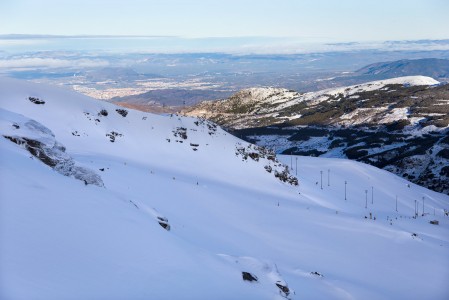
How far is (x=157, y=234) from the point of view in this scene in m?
15.6

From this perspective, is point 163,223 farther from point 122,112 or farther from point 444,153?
point 444,153

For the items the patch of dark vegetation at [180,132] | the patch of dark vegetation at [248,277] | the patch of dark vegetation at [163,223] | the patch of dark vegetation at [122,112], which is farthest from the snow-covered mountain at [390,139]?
the patch of dark vegetation at [248,277]

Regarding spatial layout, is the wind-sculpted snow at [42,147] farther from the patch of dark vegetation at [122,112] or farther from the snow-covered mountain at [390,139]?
the snow-covered mountain at [390,139]

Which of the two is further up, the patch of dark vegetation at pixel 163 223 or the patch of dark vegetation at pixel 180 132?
the patch of dark vegetation at pixel 163 223

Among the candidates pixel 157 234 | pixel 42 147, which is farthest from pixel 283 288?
pixel 42 147

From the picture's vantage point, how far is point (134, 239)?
13977mm

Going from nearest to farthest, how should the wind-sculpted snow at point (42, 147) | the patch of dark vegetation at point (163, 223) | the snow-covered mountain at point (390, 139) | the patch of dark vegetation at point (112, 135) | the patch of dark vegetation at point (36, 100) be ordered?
the patch of dark vegetation at point (163, 223), the wind-sculpted snow at point (42, 147), the patch of dark vegetation at point (36, 100), the patch of dark vegetation at point (112, 135), the snow-covered mountain at point (390, 139)

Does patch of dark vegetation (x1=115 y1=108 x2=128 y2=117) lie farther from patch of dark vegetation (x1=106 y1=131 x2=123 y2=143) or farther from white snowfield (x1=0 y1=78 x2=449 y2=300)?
patch of dark vegetation (x1=106 y1=131 x2=123 y2=143)

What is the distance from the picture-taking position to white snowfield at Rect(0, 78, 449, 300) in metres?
11.2

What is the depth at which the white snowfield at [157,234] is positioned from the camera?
1123 cm

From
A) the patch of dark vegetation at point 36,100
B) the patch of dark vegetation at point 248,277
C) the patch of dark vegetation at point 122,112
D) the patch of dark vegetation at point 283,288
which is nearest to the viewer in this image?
the patch of dark vegetation at point 248,277

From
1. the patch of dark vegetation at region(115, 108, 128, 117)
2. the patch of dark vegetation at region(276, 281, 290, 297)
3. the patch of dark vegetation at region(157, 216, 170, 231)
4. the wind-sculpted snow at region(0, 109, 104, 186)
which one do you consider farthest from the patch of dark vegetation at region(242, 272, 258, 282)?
the patch of dark vegetation at region(115, 108, 128, 117)

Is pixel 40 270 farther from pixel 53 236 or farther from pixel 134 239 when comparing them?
pixel 134 239

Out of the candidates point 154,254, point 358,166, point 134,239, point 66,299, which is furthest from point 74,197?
point 358,166
